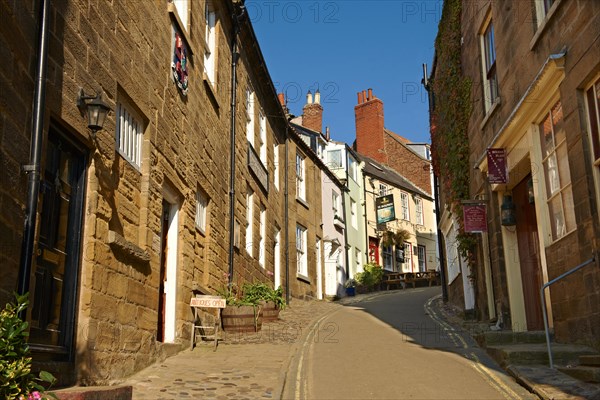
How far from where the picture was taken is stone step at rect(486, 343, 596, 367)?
7883 mm

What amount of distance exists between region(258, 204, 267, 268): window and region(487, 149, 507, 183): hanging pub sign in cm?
741

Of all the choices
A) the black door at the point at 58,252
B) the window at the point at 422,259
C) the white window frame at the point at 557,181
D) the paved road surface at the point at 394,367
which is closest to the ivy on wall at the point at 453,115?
the paved road surface at the point at 394,367

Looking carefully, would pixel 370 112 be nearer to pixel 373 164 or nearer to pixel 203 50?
pixel 373 164

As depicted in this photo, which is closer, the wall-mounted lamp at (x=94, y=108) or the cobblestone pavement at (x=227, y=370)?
the wall-mounted lamp at (x=94, y=108)

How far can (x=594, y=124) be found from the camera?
7.93 meters

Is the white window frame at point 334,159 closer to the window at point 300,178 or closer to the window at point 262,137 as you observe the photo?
the window at point 300,178

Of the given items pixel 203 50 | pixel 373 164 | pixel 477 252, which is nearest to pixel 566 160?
pixel 477 252

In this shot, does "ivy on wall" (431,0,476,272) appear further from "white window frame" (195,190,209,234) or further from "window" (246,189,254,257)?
"white window frame" (195,190,209,234)

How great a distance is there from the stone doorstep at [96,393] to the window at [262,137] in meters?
12.4

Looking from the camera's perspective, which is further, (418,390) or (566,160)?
(566,160)

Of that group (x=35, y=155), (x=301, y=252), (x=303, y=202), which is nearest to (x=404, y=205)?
(x=303, y=202)

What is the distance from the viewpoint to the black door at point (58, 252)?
6395 mm

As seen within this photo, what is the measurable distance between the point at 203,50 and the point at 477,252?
700 cm

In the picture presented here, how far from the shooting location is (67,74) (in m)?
6.74
